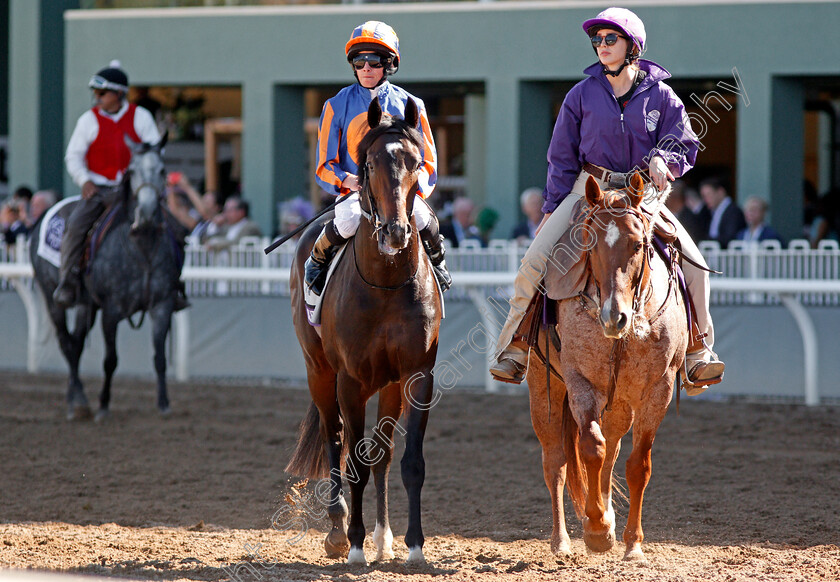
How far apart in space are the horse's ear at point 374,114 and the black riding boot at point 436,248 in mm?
595

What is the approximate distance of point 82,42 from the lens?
587 inches

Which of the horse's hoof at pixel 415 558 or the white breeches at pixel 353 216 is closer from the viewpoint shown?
the horse's hoof at pixel 415 558

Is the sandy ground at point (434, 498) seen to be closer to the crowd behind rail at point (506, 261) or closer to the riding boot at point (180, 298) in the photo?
the riding boot at point (180, 298)

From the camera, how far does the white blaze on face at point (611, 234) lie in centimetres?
430

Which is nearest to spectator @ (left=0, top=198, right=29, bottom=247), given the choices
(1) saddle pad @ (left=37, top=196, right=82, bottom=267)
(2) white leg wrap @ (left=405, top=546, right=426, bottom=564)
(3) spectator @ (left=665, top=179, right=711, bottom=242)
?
(1) saddle pad @ (left=37, top=196, right=82, bottom=267)

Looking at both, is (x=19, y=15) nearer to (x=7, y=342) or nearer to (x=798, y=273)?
(x=7, y=342)

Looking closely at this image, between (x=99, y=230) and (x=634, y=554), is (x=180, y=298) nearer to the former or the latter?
(x=99, y=230)

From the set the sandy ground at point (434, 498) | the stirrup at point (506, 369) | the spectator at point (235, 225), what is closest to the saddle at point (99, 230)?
the sandy ground at point (434, 498)

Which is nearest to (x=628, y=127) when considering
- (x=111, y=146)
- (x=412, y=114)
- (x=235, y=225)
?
(x=412, y=114)

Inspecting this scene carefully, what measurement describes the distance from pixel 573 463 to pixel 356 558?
1.06 metres

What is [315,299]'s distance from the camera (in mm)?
5062

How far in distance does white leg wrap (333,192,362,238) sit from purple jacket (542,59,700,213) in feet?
3.11

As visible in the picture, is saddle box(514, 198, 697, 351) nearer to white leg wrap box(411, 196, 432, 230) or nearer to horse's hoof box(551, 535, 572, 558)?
white leg wrap box(411, 196, 432, 230)

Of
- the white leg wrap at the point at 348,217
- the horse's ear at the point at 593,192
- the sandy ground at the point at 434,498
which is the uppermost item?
the horse's ear at the point at 593,192
